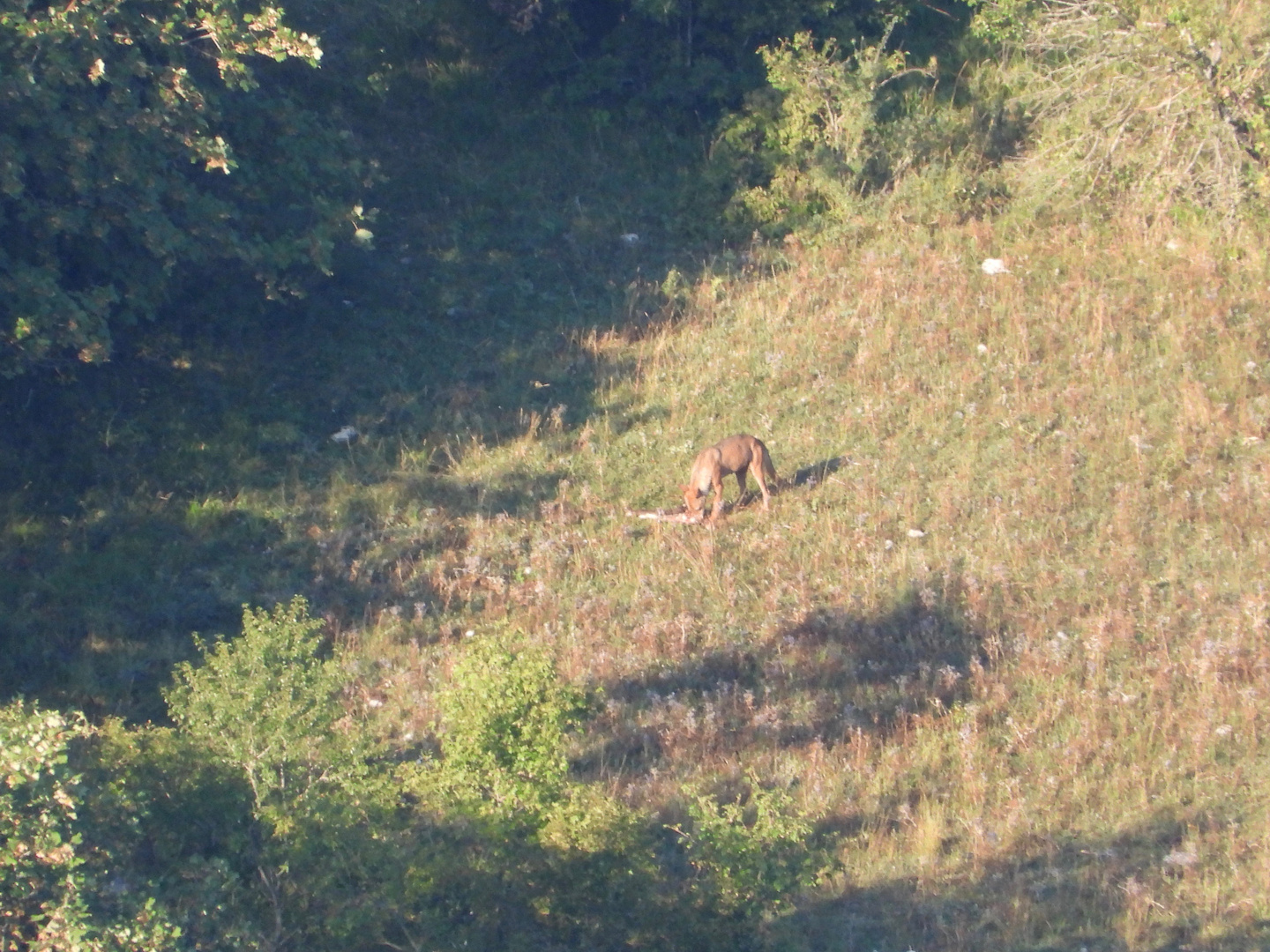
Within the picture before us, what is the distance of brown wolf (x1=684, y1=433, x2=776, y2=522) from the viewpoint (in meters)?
10.7

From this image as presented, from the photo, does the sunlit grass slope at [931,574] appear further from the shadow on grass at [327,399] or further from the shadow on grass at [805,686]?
the shadow on grass at [327,399]

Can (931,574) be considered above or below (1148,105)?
below

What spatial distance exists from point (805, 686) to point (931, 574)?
1.60m

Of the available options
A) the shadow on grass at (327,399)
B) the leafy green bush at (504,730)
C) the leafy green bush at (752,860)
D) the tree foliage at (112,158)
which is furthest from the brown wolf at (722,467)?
the leafy green bush at (752,860)

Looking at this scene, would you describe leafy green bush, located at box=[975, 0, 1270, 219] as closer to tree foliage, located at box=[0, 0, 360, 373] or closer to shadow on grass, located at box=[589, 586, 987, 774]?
shadow on grass, located at box=[589, 586, 987, 774]

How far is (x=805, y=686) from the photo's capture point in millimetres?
9008

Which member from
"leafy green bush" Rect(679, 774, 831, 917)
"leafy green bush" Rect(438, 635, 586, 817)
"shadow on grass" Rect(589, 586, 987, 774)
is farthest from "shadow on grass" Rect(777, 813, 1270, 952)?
"leafy green bush" Rect(438, 635, 586, 817)

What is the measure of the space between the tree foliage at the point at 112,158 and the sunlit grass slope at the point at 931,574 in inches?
99.0

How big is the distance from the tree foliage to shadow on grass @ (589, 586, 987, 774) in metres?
5.29

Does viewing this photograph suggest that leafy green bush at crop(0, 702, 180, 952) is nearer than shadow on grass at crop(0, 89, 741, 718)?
Yes

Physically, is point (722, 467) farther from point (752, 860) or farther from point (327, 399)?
point (752, 860)

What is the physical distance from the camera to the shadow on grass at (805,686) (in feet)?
28.0

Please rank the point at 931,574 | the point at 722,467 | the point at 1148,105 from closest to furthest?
the point at 931,574, the point at 722,467, the point at 1148,105

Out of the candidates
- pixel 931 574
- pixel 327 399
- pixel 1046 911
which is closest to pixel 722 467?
pixel 931 574
